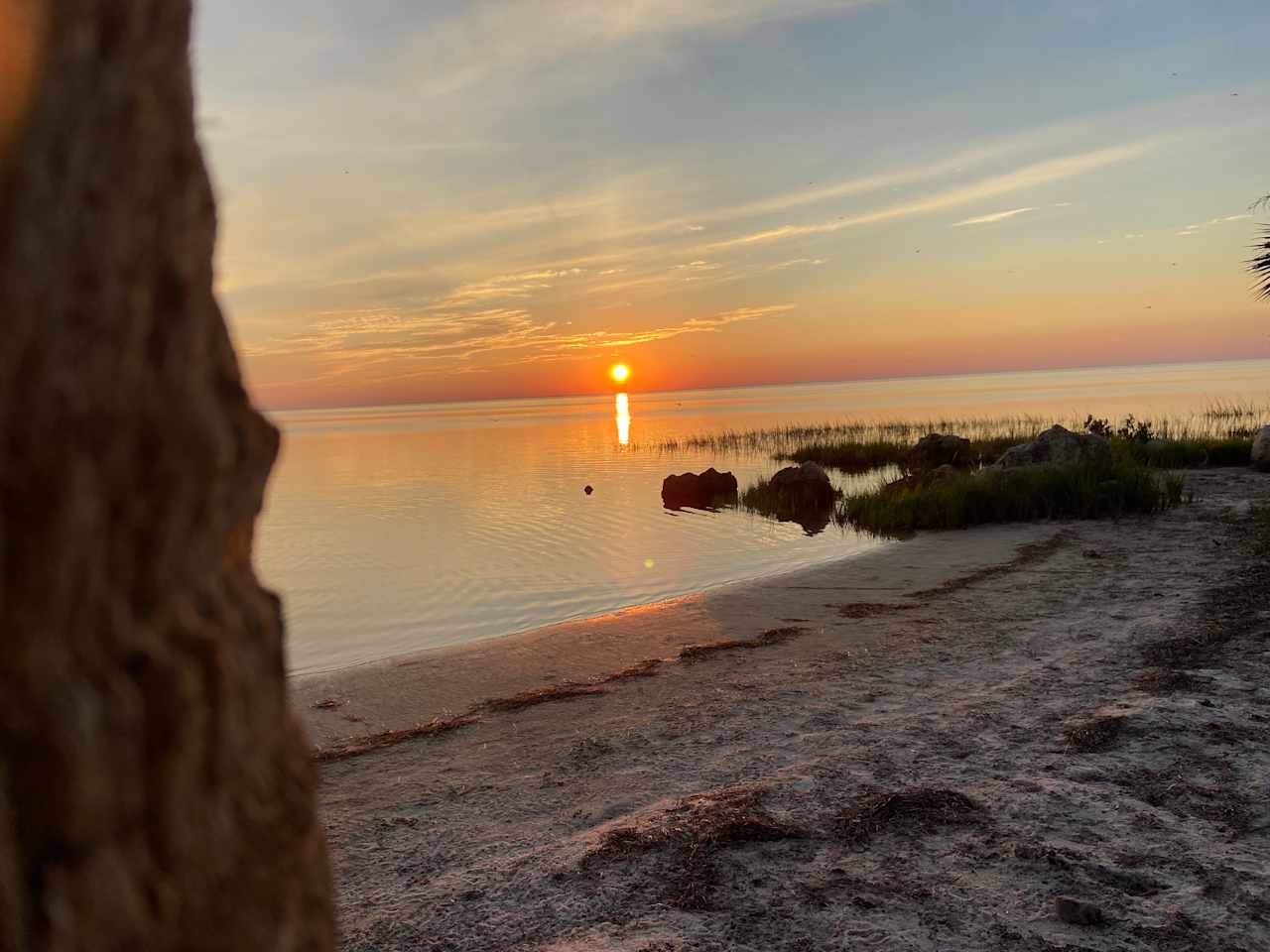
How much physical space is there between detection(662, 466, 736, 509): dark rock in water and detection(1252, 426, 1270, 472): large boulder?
10884 millimetres

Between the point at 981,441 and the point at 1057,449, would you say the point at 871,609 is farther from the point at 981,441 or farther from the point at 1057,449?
the point at 981,441

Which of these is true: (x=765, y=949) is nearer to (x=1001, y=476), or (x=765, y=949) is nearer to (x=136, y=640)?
(x=136, y=640)

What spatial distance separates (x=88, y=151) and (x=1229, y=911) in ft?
12.2

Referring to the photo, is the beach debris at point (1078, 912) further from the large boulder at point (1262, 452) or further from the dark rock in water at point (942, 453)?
the dark rock in water at point (942, 453)

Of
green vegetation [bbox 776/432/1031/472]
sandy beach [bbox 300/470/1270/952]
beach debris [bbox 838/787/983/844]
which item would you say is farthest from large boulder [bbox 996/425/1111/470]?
beach debris [bbox 838/787/983/844]

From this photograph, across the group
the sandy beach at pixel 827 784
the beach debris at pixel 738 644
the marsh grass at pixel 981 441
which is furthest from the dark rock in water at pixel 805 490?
the beach debris at pixel 738 644

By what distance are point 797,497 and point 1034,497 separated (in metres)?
6.36

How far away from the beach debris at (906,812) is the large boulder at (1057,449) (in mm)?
12986

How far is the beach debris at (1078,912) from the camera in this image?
290cm

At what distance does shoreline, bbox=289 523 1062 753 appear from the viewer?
636 cm

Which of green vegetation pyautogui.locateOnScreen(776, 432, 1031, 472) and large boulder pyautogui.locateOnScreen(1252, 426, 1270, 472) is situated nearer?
large boulder pyautogui.locateOnScreen(1252, 426, 1270, 472)

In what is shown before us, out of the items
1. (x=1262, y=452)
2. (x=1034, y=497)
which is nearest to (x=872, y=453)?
(x=1262, y=452)

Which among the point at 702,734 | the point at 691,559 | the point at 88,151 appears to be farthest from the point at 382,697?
the point at 691,559

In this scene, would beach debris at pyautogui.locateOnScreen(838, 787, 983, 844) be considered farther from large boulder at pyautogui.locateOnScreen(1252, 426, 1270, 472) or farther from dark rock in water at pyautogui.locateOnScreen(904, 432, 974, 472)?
dark rock in water at pyautogui.locateOnScreen(904, 432, 974, 472)
